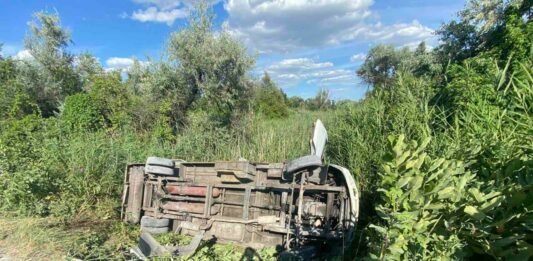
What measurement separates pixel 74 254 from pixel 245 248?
244cm

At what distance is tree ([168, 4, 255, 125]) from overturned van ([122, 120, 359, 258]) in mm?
5087

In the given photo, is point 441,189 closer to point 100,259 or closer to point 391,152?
point 391,152

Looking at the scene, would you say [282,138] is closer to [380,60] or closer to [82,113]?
[82,113]

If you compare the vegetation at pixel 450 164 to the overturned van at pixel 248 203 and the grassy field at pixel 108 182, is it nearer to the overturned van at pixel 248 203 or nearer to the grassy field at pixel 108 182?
the overturned van at pixel 248 203

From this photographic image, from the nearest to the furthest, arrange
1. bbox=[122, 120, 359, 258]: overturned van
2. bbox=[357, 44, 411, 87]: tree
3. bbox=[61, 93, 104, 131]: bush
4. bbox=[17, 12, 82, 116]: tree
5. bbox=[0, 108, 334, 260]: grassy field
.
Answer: bbox=[122, 120, 359, 258]: overturned van, bbox=[0, 108, 334, 260]: grassy field, bbox=[61, 93, 104, 131]: bush, bbox=[17, 12, 82, 116]: tree, bbox=[357, 44, 411, 87]: tree

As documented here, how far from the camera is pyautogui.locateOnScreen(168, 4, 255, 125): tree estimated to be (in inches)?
454

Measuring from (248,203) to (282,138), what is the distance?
10.1 feet

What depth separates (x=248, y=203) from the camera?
5691 millimetres

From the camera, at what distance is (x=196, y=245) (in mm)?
4941

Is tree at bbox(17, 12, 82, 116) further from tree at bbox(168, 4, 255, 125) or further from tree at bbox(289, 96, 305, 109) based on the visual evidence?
tree at bbox(289, 96, 305, 109)

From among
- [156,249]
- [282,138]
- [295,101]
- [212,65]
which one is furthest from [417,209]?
[295,101]

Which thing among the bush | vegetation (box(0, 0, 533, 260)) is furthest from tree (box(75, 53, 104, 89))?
the bush

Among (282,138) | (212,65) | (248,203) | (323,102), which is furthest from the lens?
(323,102)

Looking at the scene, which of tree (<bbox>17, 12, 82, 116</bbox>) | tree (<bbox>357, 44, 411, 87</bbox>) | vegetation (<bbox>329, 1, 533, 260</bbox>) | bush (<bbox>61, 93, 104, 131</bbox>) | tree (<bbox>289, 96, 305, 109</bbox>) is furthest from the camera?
tree (<bbox>289, 96, 305, 109</bbox>)
